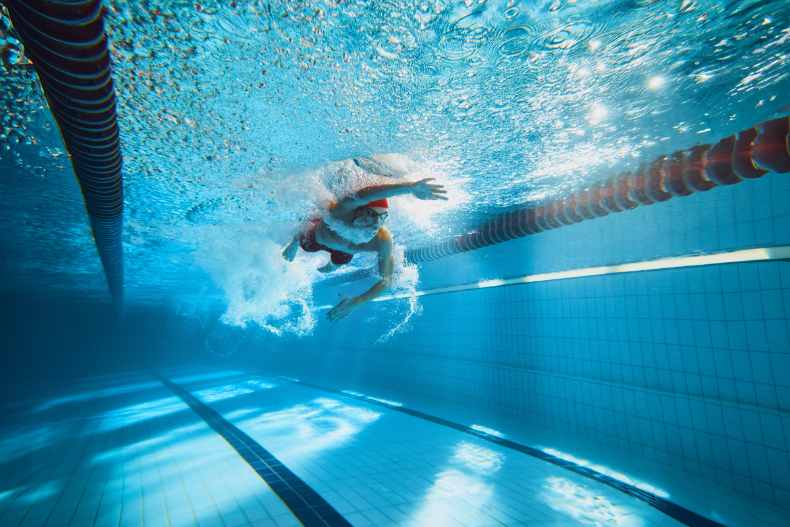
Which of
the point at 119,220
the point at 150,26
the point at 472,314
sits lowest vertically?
the point at 472,314

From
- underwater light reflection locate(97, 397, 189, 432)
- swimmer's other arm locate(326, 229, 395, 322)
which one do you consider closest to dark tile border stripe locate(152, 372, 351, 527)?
swimmer's other arm locate(326, 229, 395, 322)

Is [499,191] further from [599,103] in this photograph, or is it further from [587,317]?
[587,317]

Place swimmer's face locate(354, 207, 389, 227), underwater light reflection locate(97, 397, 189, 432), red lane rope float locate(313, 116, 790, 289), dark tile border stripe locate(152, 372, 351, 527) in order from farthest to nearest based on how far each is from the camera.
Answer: underwater light reflection locate(97, 397, 189, 432) < swimmer's face locate(354, 207, 389, 227) < dark tile border stripe locate(152, 372, 351, 527) < red lane rope float locate(313, 116, 790, 289)

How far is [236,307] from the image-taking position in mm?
19891

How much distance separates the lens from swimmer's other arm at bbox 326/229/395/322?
3365 mm

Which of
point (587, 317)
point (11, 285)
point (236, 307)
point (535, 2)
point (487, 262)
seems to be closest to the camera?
point (535, 2)

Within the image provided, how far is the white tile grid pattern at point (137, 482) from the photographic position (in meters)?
3.05

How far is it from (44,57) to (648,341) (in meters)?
7.11

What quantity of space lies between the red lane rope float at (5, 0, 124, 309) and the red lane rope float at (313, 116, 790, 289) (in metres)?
4.22

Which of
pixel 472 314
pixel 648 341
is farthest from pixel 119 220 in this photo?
pixel 648 341

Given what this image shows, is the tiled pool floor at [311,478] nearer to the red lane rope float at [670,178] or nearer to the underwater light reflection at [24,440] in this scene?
the underwater light reflection at [24,440]

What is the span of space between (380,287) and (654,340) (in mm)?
4603

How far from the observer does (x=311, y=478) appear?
3.86 metres

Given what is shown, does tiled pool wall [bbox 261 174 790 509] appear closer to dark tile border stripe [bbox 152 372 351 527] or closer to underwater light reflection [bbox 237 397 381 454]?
underwater light reflection [bbox 237 397 381 454]
